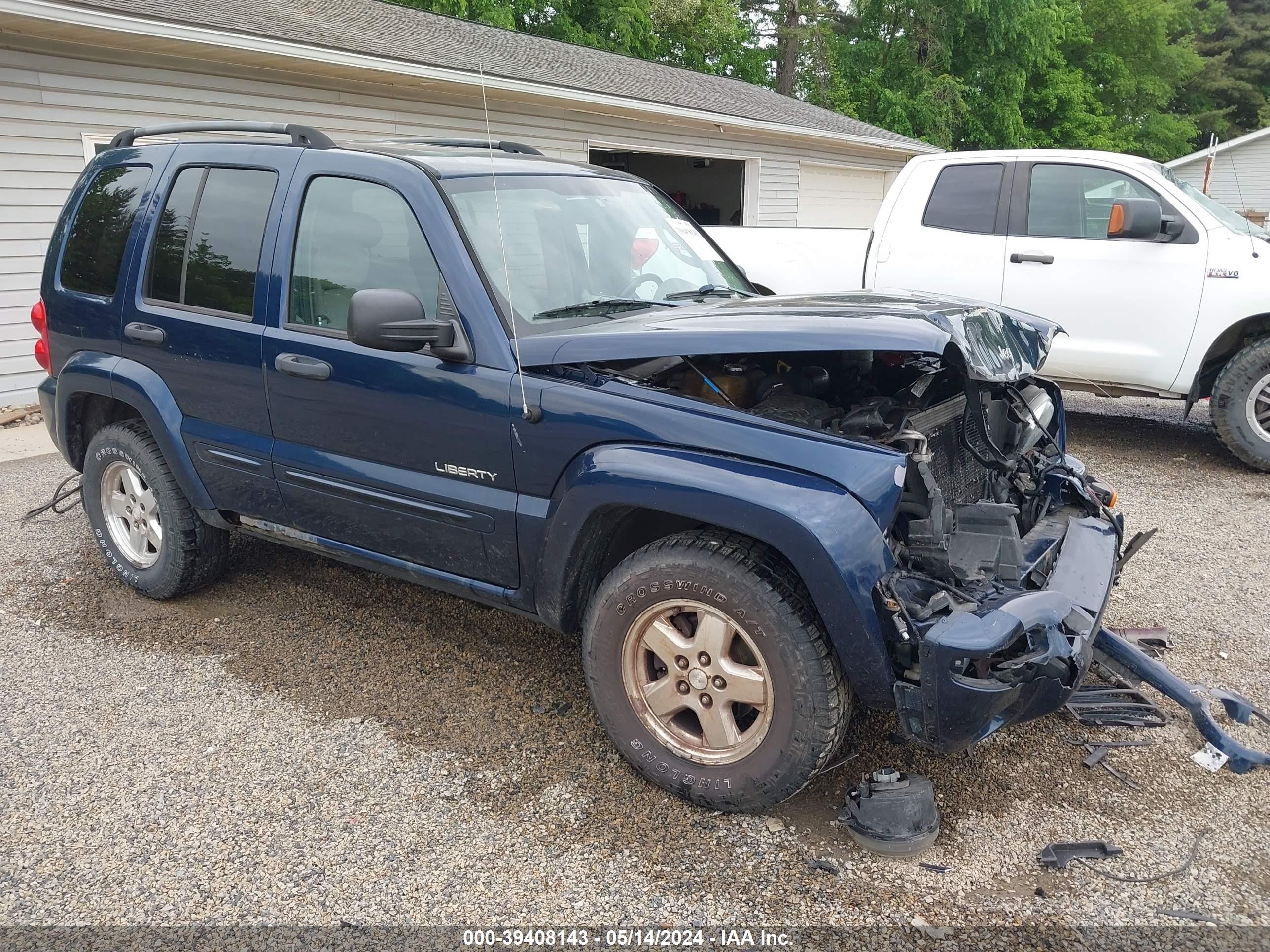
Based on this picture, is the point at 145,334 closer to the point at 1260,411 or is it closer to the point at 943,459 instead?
the point at 943,459

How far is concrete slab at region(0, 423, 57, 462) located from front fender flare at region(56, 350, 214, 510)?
3536mm

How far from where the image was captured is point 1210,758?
3141 mm

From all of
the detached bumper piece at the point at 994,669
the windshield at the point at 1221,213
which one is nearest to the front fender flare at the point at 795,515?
the detached bumper piece at the point at 994,669

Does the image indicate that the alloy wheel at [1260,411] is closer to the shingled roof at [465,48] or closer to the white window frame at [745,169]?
the shingled roof at [465,48]

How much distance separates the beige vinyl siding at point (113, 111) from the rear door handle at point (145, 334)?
548 cm

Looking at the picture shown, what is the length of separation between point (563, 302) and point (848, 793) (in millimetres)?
1914

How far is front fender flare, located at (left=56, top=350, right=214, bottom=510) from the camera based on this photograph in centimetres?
398

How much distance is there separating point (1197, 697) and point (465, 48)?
466 inches

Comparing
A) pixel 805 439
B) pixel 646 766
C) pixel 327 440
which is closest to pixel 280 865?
pixel 646 766

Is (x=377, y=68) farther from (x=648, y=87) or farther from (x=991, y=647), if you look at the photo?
(x=991, y=647)

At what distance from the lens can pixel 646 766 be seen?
295 centimetres

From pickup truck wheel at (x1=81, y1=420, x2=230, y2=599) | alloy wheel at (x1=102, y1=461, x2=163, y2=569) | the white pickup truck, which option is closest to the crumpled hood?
pickup truck wheel at (x1=81, y1=420, x2=230, y2=599)

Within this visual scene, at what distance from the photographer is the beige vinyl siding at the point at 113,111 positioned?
8164mm

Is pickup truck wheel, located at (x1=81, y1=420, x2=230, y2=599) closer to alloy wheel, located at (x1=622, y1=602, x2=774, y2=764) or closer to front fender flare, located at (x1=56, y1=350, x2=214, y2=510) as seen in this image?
front fender flare, located at (x1=56, y1=350, x2=214, y2=510)
